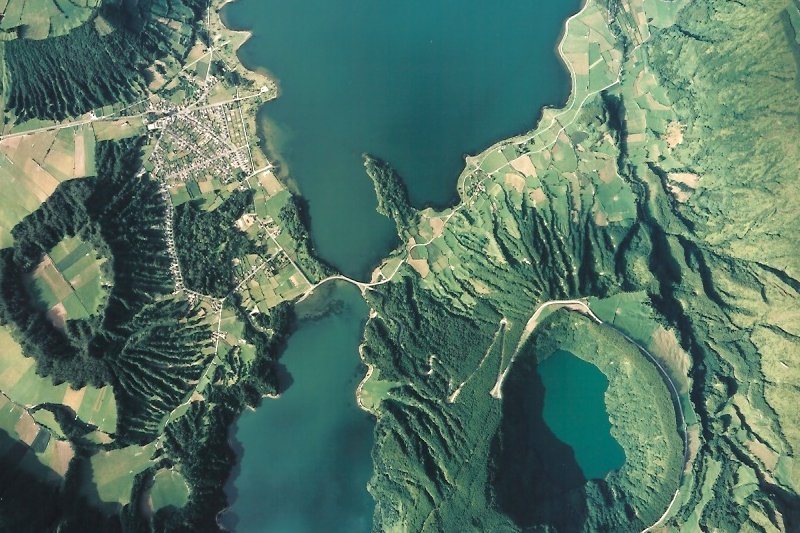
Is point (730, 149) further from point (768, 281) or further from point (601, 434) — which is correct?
point (601, 434)

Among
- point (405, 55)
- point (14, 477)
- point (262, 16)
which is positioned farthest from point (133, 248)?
point (405, 55)

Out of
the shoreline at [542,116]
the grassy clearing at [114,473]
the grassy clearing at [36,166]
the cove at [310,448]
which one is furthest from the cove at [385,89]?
the grassy clearing at [114,473]

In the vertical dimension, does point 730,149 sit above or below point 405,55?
below

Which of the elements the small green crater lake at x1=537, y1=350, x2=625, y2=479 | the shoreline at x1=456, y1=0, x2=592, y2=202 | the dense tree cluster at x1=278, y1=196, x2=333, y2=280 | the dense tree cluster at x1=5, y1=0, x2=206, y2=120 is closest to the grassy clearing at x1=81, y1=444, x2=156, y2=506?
the dense tree cluster at x1=278, y1=196, x2=333, y2=280

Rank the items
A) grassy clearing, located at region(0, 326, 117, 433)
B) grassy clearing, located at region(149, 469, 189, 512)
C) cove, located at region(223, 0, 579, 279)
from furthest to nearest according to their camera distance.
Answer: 1. cove, located at region(223, 0, 579, 279)
2. grassy clearing, located at region(0, 326, 117, 433)
3. grassy clearing, located at region(149, 469, 189, 512)

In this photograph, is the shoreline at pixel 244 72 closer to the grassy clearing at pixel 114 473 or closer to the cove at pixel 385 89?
the cove at pixel 385 89

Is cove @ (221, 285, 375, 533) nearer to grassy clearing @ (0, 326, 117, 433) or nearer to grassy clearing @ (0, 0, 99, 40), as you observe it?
grassy clearing @ (0, 326, 117, 433)
